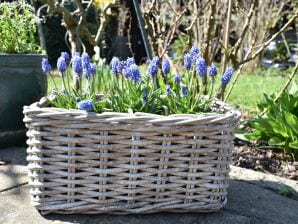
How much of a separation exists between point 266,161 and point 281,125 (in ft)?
0.85

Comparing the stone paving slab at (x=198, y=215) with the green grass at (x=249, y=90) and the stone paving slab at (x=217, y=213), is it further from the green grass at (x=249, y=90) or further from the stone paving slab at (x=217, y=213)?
the green grass at (x=249, y=90)

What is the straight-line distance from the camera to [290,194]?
7.68 ft

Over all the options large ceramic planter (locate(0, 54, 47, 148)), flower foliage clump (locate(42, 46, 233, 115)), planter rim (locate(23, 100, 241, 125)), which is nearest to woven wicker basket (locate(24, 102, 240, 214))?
planter rim (locate(23, 100, 241, 125))

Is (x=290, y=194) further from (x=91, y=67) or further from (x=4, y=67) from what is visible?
(x=4, y=67)

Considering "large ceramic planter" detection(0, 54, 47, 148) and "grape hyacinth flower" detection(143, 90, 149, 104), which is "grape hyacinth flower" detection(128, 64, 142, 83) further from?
"large ceramic planter" detection(0, 54, 47, 148)

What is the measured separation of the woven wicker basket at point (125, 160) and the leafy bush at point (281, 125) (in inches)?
43.5

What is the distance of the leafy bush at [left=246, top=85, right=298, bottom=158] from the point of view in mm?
2854

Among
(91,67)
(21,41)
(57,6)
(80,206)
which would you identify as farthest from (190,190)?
(57,6)

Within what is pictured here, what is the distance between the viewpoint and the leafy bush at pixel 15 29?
9.18 feet

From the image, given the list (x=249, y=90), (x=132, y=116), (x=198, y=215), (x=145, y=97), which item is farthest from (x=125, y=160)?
(x=249, y=90)

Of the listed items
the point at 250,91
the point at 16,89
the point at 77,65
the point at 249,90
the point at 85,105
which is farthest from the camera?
the point at 249,90

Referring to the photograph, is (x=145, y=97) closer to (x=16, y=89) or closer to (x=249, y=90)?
(x=16, y=89)

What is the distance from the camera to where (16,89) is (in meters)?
2.73

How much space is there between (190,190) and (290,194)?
752 millimetres
